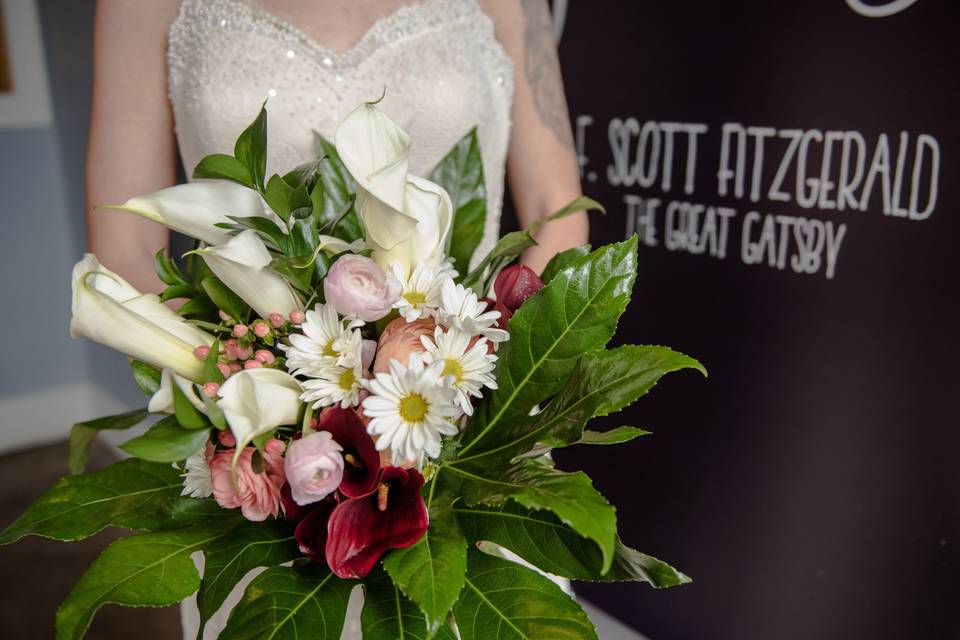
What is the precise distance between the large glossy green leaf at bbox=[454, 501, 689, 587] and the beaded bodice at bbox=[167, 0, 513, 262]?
742 millimetres

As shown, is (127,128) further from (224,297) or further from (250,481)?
(250,481)

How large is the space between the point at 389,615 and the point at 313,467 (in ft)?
0.36

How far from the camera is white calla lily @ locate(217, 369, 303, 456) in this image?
1.54ft

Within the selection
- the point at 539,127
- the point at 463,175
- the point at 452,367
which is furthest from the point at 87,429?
the point at 539,127

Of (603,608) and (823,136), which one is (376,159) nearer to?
(823,136)

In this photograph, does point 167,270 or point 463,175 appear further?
point 463,175

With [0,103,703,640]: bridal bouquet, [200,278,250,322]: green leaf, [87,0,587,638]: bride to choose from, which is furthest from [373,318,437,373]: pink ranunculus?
[87,0,587,638]: bride

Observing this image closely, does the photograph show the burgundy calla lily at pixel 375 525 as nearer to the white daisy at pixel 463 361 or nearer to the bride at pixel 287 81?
the white daisy at pixel 463 361

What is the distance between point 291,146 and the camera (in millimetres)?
1163

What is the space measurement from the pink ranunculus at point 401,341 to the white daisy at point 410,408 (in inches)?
0.8

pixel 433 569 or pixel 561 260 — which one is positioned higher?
pixel 561 260

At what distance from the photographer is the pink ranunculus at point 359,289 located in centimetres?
49

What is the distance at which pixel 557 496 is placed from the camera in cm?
46

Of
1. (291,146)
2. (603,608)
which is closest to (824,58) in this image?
(291,146)
